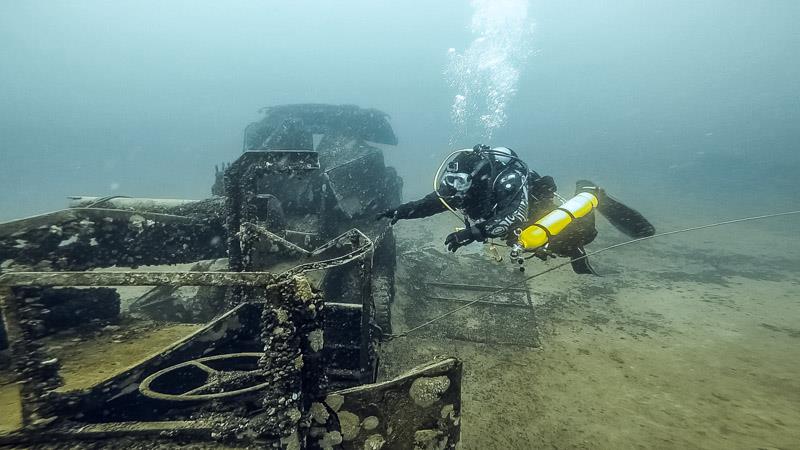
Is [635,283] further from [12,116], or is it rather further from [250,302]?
[12,116]

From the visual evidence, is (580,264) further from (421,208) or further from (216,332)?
(216,332)

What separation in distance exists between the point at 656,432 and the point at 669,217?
17740 mm

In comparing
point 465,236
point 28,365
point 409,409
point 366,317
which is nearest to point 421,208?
point 465,236

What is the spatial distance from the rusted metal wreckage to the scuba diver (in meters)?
1.66

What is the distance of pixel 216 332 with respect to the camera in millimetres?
3387

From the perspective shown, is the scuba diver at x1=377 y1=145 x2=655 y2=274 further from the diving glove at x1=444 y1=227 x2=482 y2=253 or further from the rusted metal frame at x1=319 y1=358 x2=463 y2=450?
the rusted metal frame at x1=319 y1=358 x2=463 y2=450

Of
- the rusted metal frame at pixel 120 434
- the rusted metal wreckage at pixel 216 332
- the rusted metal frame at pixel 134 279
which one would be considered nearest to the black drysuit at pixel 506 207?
the rusted metal wreckage at pixel 216 332

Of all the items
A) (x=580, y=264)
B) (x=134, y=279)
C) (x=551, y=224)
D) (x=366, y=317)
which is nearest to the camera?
(x=134, y=279)

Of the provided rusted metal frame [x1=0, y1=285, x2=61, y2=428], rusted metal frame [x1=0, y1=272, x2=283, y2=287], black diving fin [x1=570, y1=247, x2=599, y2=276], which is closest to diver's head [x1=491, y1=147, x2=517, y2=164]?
black diving fin [x1=570, y1=247, x2=599, y2=276]

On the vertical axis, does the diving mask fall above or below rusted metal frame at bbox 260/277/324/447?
above

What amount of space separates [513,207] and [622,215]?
2.40 meters

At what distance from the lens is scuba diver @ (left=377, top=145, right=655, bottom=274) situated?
4.69m

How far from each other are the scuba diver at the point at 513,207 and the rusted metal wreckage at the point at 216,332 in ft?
5.45

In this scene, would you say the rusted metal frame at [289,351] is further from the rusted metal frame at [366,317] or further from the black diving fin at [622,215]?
the black diving fin at [622,215]
